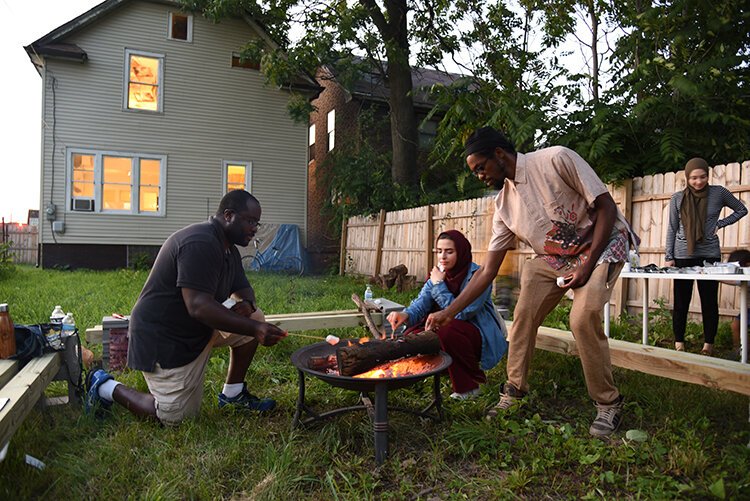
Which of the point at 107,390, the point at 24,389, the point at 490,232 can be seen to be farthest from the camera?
the point at 490,232

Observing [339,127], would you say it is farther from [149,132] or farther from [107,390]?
[107,390]

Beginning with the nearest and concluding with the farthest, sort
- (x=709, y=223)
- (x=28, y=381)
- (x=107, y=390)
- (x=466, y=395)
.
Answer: (x=28, y=381) < (x=107, y=390) < (x=466, y=395) < (x=709, y=223)

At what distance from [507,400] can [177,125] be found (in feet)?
47.3

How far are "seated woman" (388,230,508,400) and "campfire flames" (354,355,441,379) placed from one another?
1.45 feet

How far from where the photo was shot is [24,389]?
2484 mm

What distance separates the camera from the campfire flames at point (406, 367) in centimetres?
300

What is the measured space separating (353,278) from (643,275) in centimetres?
916

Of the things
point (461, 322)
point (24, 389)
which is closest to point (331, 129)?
point (461, 322)

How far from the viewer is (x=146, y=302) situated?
3.21 metres

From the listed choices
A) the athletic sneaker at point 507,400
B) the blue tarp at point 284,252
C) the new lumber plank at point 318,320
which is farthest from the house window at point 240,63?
the athletic sneaker at point 507,400

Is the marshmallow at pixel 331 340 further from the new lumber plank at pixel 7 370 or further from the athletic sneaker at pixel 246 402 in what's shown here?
the new lumber plank at pixel 7 370

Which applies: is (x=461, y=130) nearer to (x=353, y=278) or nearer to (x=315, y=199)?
(x=353, y=278)

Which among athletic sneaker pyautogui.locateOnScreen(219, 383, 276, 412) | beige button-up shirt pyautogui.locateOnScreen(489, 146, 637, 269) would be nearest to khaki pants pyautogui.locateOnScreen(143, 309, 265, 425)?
athletic sneaker pyautogui.locateOnScreen(219, 383, 276, 412)

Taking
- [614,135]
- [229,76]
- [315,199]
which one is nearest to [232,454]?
[614,135]
